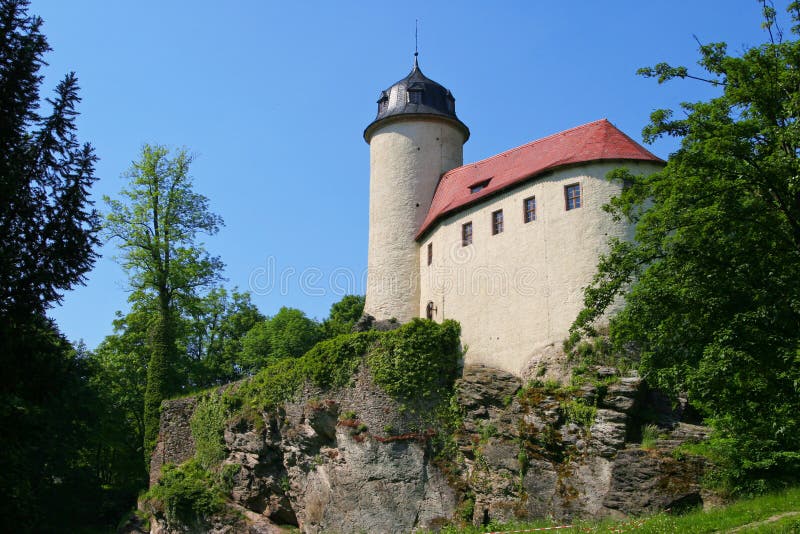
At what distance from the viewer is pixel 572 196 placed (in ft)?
93.2

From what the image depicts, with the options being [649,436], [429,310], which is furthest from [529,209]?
[649,436]

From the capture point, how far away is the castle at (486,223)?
91.1ft

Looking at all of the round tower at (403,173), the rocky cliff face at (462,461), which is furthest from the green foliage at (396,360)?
the round tower at (403,173)

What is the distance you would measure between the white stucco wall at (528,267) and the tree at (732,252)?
7474 millimetres

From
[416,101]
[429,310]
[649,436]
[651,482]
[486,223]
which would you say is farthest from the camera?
[416,101]

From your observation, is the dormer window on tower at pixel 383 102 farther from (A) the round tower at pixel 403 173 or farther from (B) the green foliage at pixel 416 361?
(B) the green foliage at pixel 416 361

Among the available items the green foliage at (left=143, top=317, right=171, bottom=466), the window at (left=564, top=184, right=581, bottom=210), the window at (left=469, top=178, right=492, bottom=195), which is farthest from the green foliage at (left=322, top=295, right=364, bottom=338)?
the window at (left=564, top=184, right=581, bottom=210)

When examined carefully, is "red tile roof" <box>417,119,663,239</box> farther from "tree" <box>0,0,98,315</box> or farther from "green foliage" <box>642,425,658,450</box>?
"tree" <box>0,0,98,315</box>

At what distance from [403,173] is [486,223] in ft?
22.1

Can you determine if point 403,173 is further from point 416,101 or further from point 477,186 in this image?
point 477,186

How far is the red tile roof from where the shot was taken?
2873 cm

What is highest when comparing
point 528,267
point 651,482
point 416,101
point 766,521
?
point 416,101

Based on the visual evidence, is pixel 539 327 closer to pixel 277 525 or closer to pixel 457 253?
pixel 457 253

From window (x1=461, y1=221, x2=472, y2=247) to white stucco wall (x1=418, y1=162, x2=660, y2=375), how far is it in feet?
0.63
